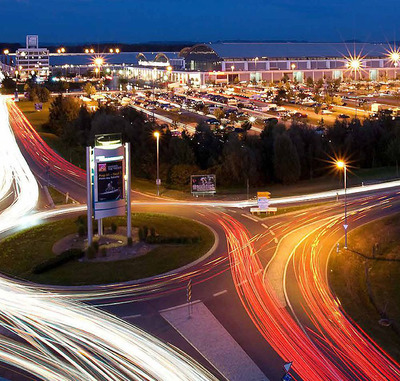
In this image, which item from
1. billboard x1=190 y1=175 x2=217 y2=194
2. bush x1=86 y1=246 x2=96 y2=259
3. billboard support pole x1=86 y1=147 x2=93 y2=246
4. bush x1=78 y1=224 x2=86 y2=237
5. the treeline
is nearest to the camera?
billboard support pole x1=86 y1=147 x2=93 y2=246

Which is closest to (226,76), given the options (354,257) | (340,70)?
(340,70)

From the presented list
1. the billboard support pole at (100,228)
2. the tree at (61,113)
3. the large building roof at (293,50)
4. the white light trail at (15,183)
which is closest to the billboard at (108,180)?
the billboard support pole at (100,228)

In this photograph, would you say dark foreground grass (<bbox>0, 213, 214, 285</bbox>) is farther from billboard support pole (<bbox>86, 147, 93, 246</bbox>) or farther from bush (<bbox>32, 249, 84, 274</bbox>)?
billboard support pole (<bbox>86, 147, 93, 246</bbox>)

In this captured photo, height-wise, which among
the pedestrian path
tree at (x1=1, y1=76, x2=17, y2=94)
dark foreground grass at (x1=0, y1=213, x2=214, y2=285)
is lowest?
the pedestrian path

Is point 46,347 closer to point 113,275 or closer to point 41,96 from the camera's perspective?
point 113,275

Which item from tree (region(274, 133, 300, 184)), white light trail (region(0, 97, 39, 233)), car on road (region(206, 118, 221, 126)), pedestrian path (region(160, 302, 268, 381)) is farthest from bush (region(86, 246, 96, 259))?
car on road (region(206, 118, 221, 126))

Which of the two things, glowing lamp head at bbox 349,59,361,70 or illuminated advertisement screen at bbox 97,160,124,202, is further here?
glowing lamp head at bbox 349,59,361,70

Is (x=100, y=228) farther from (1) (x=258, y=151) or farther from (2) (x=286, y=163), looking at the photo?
(1) (x=258, y=151)
